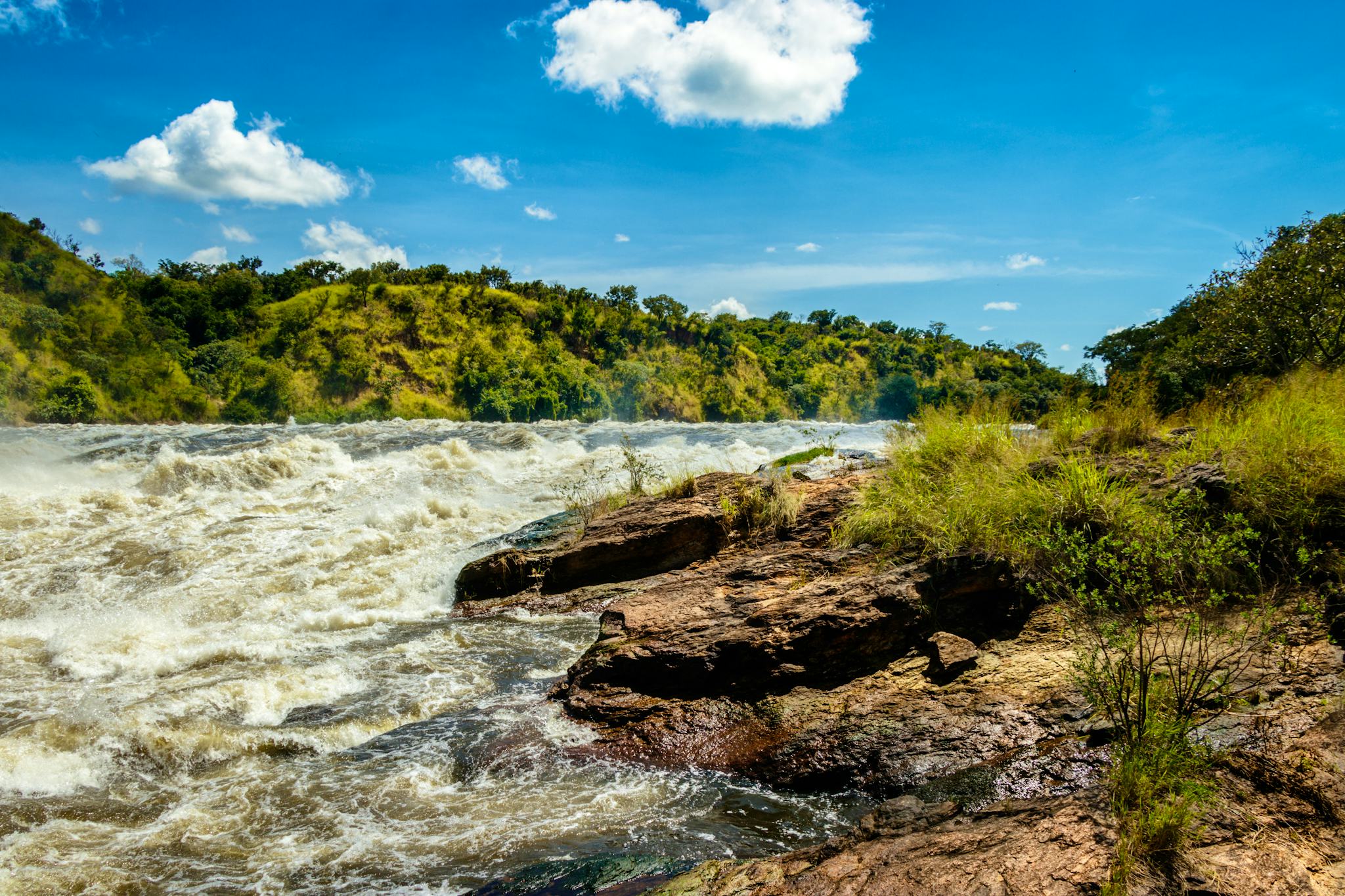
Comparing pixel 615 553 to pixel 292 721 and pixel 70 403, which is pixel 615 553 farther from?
pixel 70 403

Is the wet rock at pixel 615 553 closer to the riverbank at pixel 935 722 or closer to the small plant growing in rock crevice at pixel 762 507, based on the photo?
the small plant growing in rock crevice at pixel 762 507

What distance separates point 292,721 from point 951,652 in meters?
4.50

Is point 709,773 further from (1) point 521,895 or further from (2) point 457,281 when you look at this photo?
(2) point 457,281

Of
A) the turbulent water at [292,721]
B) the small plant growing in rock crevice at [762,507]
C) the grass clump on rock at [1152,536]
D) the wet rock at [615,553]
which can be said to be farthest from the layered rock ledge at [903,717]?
the wet rock at [615,553]

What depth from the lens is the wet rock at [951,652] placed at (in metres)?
4.21

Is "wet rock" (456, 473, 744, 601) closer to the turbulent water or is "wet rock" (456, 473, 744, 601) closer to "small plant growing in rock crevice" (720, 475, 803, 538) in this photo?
"small plant growing in rock crevice" (720, 475, 803, 538)

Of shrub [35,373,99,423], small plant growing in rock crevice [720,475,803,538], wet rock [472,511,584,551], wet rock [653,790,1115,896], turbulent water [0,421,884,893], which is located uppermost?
shrub [35,373,99,423]

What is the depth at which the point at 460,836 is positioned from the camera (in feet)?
10.8

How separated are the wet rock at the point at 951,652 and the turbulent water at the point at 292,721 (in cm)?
122

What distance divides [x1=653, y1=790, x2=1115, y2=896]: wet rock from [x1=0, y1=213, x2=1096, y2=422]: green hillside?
1207 inches

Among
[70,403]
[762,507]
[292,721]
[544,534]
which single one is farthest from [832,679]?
[70,403]

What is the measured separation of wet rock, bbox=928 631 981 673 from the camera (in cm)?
421

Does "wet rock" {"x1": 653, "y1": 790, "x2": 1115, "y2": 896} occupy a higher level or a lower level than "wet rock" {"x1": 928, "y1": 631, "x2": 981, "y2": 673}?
lower

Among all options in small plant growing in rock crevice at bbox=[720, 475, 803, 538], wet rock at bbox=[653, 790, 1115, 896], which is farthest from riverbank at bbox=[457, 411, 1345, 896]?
small plant growing in rock crevice at bbox=[720, 475, 803, 538]
